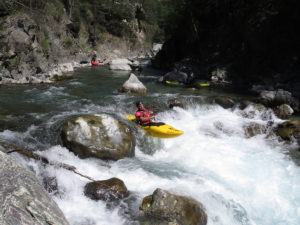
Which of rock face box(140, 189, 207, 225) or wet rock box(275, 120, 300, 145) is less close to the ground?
wet rock box(275, 120, 300, 145)

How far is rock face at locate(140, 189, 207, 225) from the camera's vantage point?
4930mm

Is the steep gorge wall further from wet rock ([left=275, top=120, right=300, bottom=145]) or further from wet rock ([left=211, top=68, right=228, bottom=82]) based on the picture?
wet rock ([left=211, top=68, right=228, bottom=82])

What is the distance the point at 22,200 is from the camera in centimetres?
266

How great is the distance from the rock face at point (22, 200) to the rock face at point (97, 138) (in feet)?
13.3

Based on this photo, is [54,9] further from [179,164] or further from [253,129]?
[179,164]

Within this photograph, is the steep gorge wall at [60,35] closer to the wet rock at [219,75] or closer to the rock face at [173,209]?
the rock face at [173,209]

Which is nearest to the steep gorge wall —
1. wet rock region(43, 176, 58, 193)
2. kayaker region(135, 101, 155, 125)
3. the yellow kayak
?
wet rock region(43, 176, 58, 193)

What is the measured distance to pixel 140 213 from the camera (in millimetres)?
5137

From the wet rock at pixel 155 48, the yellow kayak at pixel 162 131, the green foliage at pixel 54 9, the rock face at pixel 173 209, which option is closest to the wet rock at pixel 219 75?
the yellow kayak at pixel 162 131

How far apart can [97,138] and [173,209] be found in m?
3.21

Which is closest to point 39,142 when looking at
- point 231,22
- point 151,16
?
point 231,22

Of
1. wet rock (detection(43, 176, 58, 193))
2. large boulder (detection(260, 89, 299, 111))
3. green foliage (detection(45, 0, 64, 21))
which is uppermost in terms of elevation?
green foliage (detection(45, 0, 64, 21))

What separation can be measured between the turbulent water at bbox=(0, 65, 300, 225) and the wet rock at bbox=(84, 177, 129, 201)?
14 centimetres

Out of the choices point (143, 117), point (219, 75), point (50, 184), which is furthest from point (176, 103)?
point (219, 75)
